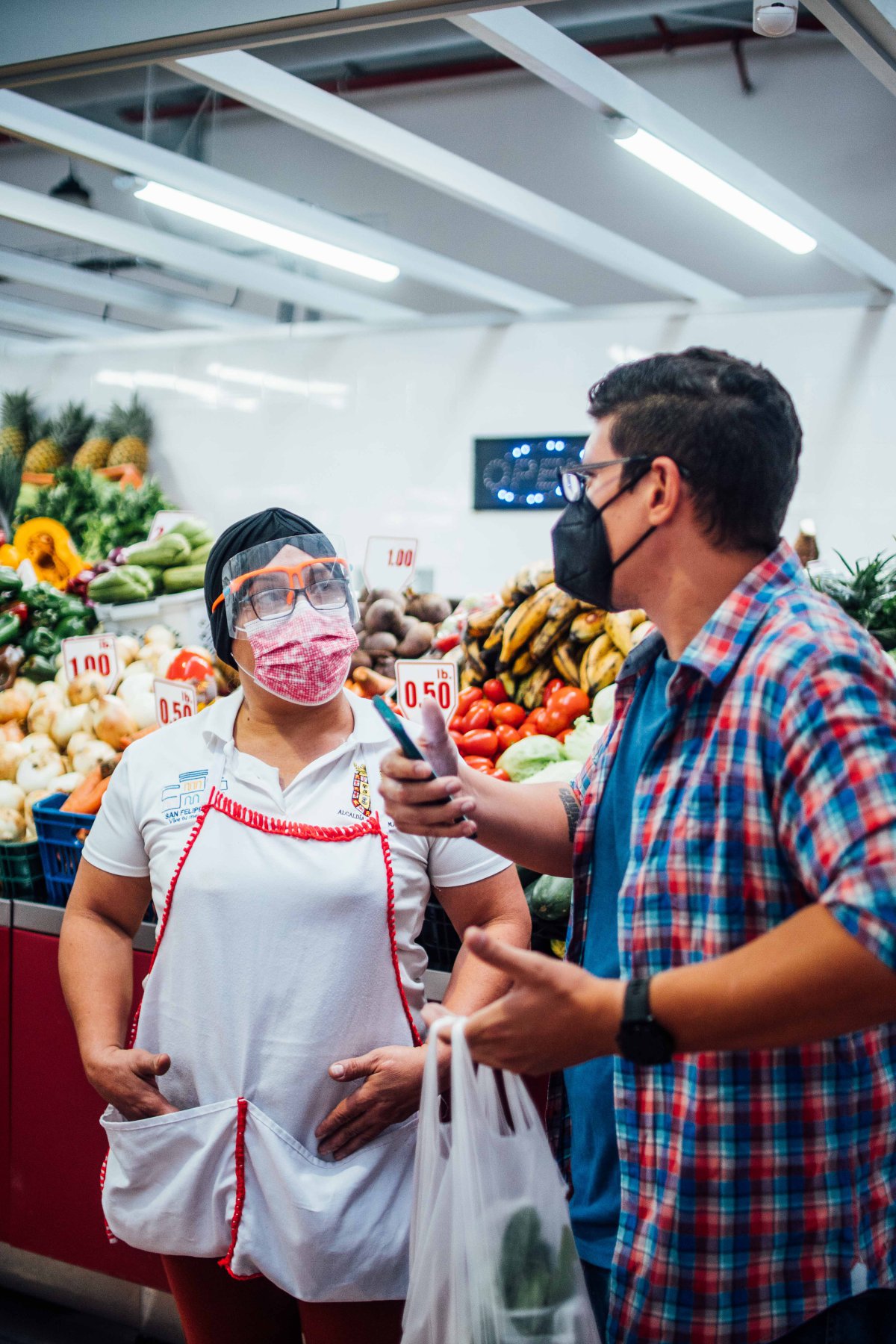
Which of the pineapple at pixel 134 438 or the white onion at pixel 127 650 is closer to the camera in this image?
the white onion at pixel 127 650

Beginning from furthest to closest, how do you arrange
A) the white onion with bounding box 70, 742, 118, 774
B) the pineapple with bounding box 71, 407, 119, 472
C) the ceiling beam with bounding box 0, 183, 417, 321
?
the pineapple with bounding box 71, 407, 119, 472
the ceiling beam with bounding box 0, 183, 417, 321
the white onion with bounding box 70, 742, 118, 774

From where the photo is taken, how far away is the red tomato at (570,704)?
3.29 m

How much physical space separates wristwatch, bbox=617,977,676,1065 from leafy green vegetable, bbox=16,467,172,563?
4.71 meters

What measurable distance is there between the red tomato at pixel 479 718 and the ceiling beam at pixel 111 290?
10.8 ft

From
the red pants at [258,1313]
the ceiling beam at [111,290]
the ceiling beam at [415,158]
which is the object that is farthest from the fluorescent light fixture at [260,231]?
the red pants at [258,1313]

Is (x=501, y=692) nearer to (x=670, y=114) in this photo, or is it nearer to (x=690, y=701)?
(x=670, y=114)

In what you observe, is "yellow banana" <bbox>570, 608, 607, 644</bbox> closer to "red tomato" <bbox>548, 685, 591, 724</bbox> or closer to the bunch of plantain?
the bunch of plantain

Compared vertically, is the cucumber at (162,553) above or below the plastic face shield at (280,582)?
above

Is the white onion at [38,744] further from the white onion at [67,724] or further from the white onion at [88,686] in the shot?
the white onion at [88,686]

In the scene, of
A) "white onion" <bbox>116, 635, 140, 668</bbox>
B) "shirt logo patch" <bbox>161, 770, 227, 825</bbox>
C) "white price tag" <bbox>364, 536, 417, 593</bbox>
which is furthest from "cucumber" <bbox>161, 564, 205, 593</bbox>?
"shirt logo patch" <bbox>161, 770, 227, 825</bbox>

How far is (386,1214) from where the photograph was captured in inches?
74.3

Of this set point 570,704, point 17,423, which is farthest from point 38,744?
point 17,423

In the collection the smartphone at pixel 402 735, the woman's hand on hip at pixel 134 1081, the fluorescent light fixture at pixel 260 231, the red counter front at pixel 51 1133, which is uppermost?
the fluorescent light fixture at pixel 260 231

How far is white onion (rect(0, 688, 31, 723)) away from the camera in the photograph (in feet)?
13.0
